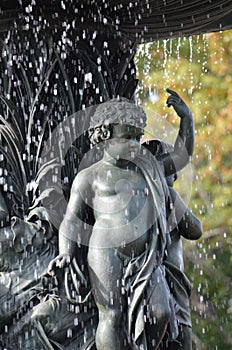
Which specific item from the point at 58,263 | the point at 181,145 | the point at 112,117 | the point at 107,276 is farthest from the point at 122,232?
the point at 181,145

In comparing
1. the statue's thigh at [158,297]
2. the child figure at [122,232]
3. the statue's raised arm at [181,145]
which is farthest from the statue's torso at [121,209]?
the statue's raised arm at [181,145]

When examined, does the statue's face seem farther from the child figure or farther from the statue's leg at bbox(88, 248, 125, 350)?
the statue's leg at bbox(88, 248, 125, 350)

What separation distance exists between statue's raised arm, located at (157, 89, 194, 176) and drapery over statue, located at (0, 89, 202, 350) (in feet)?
0.65

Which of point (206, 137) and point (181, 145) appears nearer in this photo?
point (181, 145)

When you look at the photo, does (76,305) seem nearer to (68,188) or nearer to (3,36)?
(68,188)

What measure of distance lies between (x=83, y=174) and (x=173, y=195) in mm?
629

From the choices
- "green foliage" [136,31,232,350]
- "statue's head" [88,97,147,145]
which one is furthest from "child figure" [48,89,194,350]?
"green foliage" [136,31,232,350]

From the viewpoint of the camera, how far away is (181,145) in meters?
7.20

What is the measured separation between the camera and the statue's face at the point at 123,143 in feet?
22.2

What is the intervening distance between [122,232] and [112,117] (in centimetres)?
60

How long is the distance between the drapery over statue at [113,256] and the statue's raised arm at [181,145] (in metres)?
0.20

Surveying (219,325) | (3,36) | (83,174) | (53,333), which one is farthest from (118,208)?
(219,325)

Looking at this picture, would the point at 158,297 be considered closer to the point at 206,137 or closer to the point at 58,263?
the point at 58,263

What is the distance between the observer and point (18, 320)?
691cm
